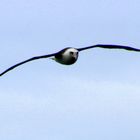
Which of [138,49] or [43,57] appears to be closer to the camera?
[43,57]

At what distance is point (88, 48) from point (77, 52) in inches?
30.0

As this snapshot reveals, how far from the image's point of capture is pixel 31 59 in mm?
23234

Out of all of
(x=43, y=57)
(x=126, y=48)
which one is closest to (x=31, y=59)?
(x=43, y=57)

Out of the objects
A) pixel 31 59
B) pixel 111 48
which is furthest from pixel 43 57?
pixel 111 48

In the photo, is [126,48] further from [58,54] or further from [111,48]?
[58,54]

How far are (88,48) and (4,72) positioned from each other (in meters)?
3.15

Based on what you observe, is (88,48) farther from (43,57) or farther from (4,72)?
(4,72)

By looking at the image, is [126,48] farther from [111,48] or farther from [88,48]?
[88,48]

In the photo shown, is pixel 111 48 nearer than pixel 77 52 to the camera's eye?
No

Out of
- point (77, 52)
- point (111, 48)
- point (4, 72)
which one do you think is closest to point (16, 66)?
point (4, 72)

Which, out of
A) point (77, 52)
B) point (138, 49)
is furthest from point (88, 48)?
point (138, 49)

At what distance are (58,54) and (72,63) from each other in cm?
87

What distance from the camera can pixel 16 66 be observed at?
77.3 ft

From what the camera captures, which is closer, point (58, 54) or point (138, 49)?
point (58, 54)
